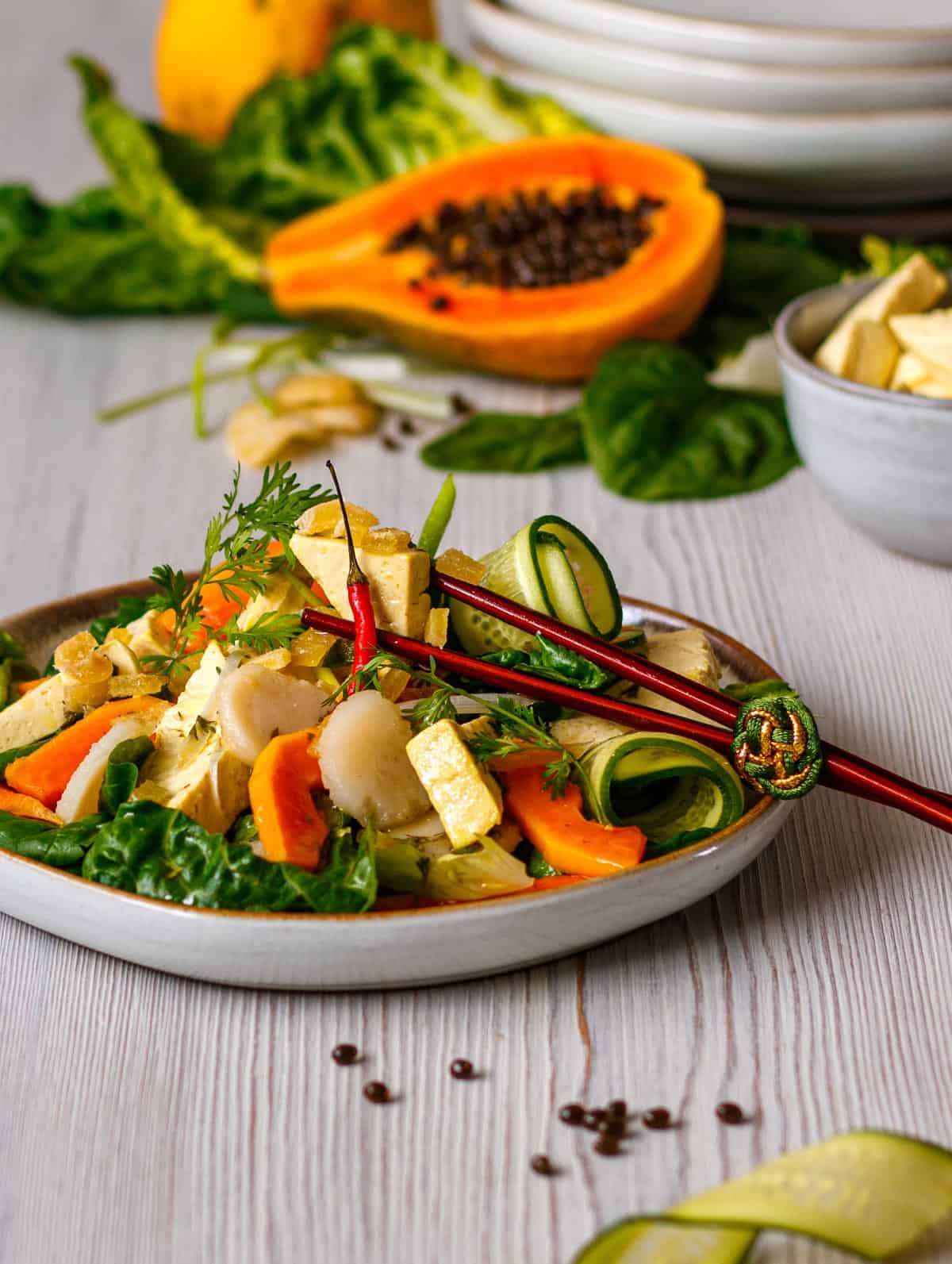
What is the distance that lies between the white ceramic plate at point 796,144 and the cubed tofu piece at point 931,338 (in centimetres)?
82

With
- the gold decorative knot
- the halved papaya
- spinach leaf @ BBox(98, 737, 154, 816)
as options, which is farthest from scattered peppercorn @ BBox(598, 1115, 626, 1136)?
the halved papaya

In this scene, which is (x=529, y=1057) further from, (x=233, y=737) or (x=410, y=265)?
(x=410, y=265)

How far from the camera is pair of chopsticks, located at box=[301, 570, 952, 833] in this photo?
150cm

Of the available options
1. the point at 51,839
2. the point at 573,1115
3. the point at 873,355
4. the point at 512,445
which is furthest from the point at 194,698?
the point at 512,445

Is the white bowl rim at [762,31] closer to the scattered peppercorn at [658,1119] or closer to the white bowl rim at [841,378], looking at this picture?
the white bowl rim at [841,378]

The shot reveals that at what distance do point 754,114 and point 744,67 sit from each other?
0.10 metres

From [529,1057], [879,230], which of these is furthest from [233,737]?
[879,230]

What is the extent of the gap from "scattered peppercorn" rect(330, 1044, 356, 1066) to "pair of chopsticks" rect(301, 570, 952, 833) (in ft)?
1.24

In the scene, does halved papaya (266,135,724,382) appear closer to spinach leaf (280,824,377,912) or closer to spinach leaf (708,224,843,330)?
spinach leaf (708,224,843,330)

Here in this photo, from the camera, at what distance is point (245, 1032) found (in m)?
1.43

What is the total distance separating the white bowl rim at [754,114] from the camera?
2957 millimetres

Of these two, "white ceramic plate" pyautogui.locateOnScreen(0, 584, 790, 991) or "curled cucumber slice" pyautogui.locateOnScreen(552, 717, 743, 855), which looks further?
"curled cucumber slice" pyautogui.locateOnScreen(552, 717, 743, 855)

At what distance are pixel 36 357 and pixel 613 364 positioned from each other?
4.46 feet

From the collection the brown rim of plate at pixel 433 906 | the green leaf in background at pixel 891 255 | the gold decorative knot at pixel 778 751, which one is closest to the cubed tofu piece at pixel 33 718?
the brown rim of plate at pixel 433 906
